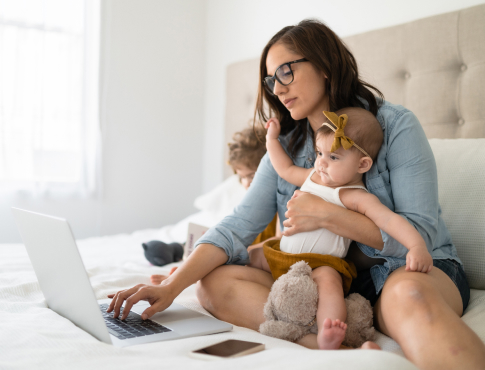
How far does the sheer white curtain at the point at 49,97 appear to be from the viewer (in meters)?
2.57

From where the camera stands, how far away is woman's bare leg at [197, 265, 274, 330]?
1032 millimetres

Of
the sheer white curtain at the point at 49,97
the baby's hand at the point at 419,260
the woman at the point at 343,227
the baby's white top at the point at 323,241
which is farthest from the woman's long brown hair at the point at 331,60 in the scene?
the sheer white curtain at the point at 49,97

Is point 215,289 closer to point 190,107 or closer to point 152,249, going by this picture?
point 152,249

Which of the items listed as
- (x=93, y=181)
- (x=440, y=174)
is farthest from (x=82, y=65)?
(x=440, y=174)

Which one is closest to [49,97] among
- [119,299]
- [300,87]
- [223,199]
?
[223,199]

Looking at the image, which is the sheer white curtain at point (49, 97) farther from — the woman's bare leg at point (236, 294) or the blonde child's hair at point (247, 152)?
the woman's bare leg at point (236, 294)

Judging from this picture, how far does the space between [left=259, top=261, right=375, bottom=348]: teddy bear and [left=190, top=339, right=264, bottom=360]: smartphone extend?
0.57 ft

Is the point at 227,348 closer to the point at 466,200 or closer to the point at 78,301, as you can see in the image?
the point at 78,301

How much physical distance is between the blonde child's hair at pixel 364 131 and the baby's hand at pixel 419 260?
277 millimetres

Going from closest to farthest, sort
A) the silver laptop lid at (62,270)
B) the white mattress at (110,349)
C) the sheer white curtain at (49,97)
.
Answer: the white mattress at (110,349)
the silver laptop lid at (62,270)
the sheer white curtain at (49,97)

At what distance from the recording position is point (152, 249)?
1674 mm

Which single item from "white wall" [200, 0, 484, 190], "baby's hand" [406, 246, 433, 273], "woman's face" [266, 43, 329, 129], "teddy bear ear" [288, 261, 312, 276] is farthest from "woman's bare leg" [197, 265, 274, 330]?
"white wall" [200, 0, 484, 190]

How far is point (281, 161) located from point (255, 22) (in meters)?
1.70

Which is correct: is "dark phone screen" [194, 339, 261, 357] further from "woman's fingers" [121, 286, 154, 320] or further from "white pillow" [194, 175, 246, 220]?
"white pillow" [194, 175, 246, 220]
